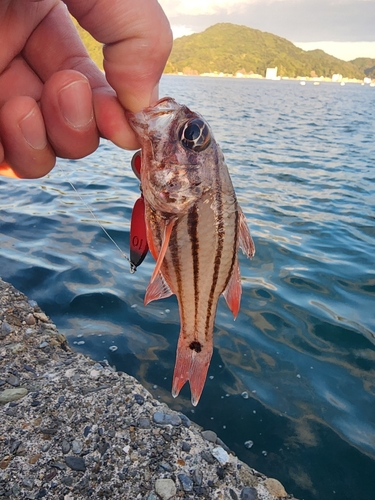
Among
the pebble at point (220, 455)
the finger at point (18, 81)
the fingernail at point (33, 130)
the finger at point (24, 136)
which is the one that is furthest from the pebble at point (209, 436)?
the finger at point (18, 81)

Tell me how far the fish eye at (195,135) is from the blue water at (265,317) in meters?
3.17

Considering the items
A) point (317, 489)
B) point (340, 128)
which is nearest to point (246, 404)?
point (317, 489)

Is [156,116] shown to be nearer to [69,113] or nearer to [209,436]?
[69,113]

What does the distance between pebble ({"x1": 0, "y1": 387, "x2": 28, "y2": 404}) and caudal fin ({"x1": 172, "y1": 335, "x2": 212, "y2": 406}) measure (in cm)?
157

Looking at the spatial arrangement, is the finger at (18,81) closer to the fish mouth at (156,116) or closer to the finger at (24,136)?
the finger at (24,136)

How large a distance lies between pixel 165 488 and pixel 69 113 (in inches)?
102

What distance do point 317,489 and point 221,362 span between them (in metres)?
1.87

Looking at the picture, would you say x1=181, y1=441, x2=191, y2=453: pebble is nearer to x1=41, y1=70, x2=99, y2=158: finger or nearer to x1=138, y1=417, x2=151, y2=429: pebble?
x1=138, y1=417, x2=151, y2=429: pebble

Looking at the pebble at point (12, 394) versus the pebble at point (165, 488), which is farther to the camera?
the pebble at point (12, 394)

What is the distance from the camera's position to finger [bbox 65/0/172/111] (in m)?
2.24

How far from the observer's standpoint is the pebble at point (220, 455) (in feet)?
10.2

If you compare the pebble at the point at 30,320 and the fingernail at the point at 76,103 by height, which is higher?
the fingernail at the point at 76,103

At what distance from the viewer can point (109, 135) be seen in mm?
2699

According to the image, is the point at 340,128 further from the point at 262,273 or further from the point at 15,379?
the point at 15,379
